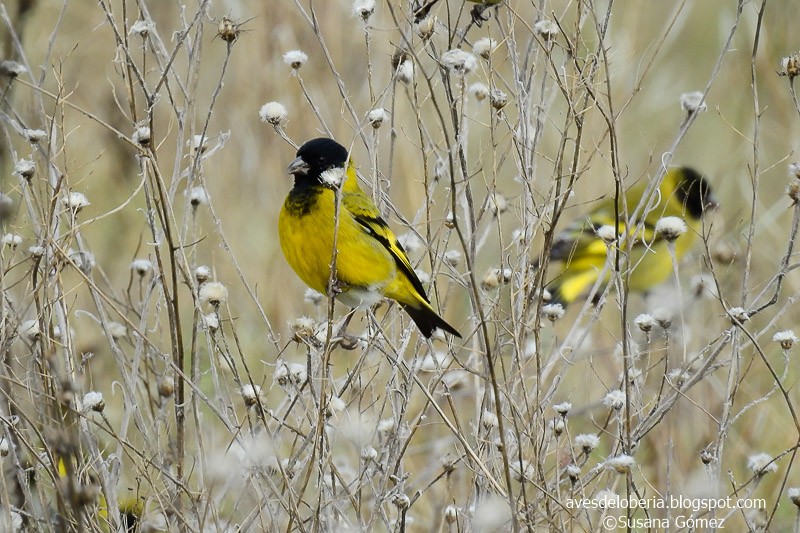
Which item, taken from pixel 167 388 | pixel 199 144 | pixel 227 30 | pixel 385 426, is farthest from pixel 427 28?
pixel 167 388

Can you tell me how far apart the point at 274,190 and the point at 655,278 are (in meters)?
2.49

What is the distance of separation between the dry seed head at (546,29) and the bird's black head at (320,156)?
1.03 metres

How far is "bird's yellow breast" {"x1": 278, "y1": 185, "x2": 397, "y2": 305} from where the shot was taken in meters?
3.85

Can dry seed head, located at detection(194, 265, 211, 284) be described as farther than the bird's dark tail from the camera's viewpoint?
No

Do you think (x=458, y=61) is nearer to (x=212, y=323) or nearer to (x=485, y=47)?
(x=485, y=47)

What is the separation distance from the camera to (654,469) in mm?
4969

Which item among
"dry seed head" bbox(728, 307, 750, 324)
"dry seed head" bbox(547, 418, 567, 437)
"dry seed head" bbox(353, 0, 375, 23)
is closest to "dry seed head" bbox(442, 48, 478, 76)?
"dry seed head" bbox(353, 0, 375, 23)

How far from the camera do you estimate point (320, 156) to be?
402 cm

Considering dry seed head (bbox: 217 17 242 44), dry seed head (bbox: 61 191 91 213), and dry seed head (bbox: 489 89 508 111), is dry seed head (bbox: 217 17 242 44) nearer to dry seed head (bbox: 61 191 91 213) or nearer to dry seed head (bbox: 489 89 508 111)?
dry seed head (bbox: 61 191 91 213)

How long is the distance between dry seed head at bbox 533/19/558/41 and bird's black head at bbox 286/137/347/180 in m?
1.03

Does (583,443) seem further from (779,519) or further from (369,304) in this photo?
(779,519)

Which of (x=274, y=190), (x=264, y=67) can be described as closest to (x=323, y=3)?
(x=264, y=67)

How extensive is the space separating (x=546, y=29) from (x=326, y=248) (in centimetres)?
116

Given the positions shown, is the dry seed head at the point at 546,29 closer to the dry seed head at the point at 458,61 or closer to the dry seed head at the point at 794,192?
the dry seed head at the point at 458,61
